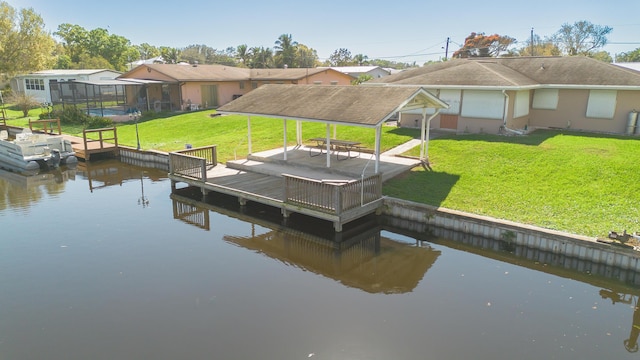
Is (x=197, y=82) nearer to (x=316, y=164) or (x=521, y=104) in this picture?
(x=316, y=164)

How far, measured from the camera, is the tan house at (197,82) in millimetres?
34312

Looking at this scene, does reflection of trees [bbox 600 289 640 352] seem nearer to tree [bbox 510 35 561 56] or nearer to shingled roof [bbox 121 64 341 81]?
shingled roof [bbox 121 64 341 81]

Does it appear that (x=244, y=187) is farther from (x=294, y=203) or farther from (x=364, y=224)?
(x=364, y=224)

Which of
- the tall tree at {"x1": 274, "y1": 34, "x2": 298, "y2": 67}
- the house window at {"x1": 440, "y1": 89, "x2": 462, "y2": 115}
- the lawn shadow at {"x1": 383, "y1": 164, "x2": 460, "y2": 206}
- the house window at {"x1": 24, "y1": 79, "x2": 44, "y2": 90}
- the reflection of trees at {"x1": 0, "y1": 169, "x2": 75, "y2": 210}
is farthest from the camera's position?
the tall tree at {"x1": 274, "y1": 34, "x2": 298, "y2": 67}

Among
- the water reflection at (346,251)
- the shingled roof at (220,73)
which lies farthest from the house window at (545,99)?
the shingled roof at (220,73)

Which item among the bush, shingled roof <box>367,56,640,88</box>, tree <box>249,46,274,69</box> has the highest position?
tree <box>249,46,274,69</box>

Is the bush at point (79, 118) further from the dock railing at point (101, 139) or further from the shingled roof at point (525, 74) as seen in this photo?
the shingled roof at point (525, 74)

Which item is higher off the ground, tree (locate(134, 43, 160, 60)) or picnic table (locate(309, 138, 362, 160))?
tree (locate(134, 43, 160, 60))

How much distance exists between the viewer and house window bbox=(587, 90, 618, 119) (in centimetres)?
2008

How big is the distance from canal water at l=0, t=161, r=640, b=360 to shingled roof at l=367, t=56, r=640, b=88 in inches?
447

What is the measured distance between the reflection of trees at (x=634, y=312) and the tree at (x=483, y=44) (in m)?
58.6

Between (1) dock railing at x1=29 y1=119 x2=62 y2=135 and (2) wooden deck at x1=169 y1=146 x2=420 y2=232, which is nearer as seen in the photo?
(2) wooden deck at x1=169 y1=146 x2=420 y2=232

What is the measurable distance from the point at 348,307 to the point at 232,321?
2.25 m

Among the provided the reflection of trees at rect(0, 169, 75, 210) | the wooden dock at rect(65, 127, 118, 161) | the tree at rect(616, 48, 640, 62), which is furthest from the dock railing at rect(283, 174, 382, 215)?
the tree at rect(616, 48, 640, 62)
